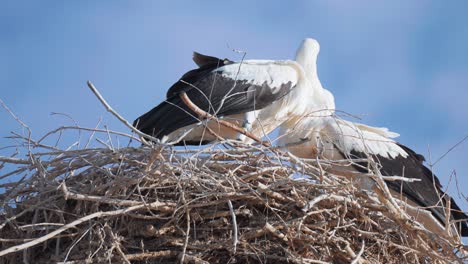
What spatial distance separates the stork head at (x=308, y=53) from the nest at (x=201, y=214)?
3328mm

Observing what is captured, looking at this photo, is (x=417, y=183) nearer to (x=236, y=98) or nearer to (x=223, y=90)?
(x=236, y=98)

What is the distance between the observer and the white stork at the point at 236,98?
817 centimetres

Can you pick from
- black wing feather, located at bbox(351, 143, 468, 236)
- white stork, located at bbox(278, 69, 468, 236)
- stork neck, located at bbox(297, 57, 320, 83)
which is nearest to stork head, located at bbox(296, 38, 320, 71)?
stork neck, located at bbox(297, 57, 320, 83)

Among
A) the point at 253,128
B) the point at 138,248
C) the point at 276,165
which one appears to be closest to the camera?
the point at 138,248

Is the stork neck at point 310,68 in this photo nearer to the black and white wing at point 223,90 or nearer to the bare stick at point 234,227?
the black and white wing at point 223,90

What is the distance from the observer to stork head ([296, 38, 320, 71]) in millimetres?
9352

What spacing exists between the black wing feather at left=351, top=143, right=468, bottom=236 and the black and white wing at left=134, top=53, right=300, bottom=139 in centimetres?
94

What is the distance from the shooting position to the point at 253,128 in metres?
8.60

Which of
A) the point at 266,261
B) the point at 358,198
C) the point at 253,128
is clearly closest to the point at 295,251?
the point at 266,261

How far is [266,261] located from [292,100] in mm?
3190

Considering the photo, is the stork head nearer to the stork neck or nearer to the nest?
the stork neck

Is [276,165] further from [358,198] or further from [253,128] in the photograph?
[253,128]

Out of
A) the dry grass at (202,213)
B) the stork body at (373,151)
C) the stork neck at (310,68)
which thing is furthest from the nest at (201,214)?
the stork neck at (310,68)

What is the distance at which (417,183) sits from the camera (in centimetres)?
843
